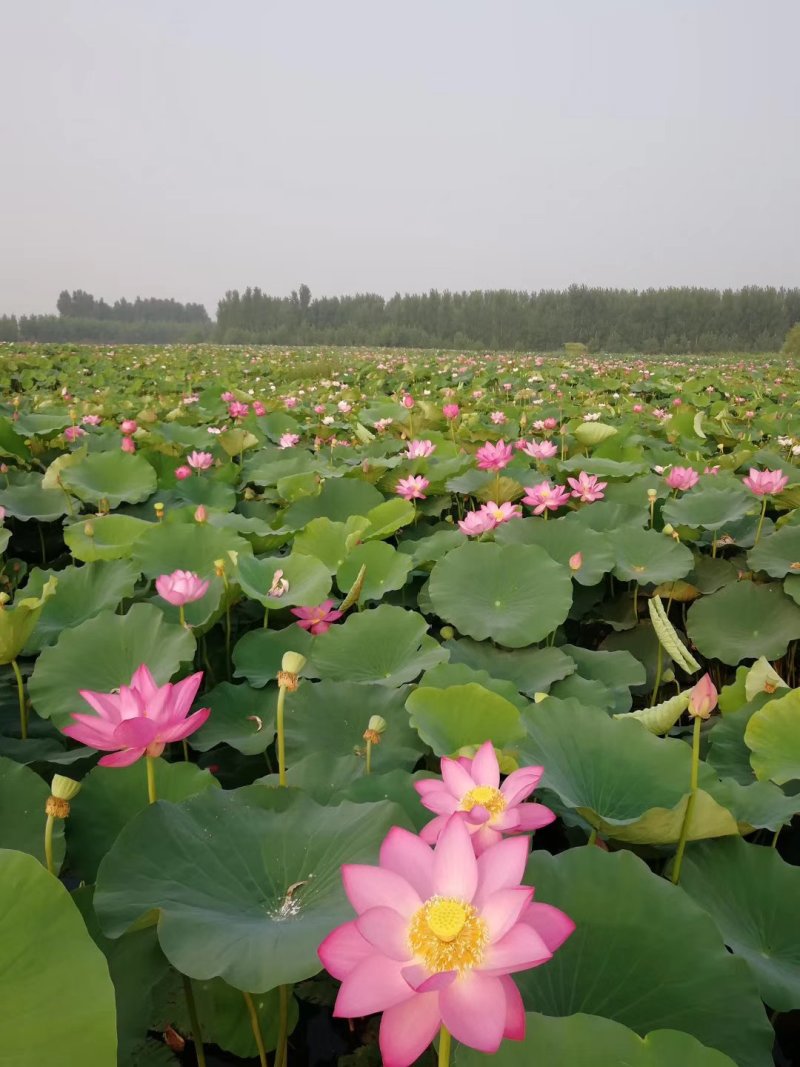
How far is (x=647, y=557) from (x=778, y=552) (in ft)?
1.05

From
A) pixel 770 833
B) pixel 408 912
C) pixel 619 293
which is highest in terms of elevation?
pixel 619 293

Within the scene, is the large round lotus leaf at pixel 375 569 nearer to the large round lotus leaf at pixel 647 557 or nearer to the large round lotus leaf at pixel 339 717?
the large round lotus leaf at pixel 339 717

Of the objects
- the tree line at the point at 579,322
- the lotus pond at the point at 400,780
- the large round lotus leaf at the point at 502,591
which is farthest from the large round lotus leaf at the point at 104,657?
the tree line at the point at 579,322

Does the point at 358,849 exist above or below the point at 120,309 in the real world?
below

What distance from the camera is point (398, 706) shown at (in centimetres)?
113

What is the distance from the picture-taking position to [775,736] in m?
1.05

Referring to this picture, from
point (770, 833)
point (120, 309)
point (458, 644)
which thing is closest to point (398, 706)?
point (458, 644)

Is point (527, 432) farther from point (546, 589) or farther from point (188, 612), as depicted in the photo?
point (188, 612)

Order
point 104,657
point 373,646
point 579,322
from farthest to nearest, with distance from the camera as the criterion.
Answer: point 579,322 → point 373,646 → point 104,657

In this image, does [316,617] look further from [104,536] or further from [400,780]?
[104,536]

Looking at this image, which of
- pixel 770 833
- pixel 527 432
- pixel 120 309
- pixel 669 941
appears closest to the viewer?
pixel 669 941

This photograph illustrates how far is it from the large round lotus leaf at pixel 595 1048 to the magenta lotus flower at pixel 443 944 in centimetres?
9

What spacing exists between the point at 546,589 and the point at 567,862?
0.90m

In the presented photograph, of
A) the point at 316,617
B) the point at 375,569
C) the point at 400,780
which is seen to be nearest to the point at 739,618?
the point at 375,569
